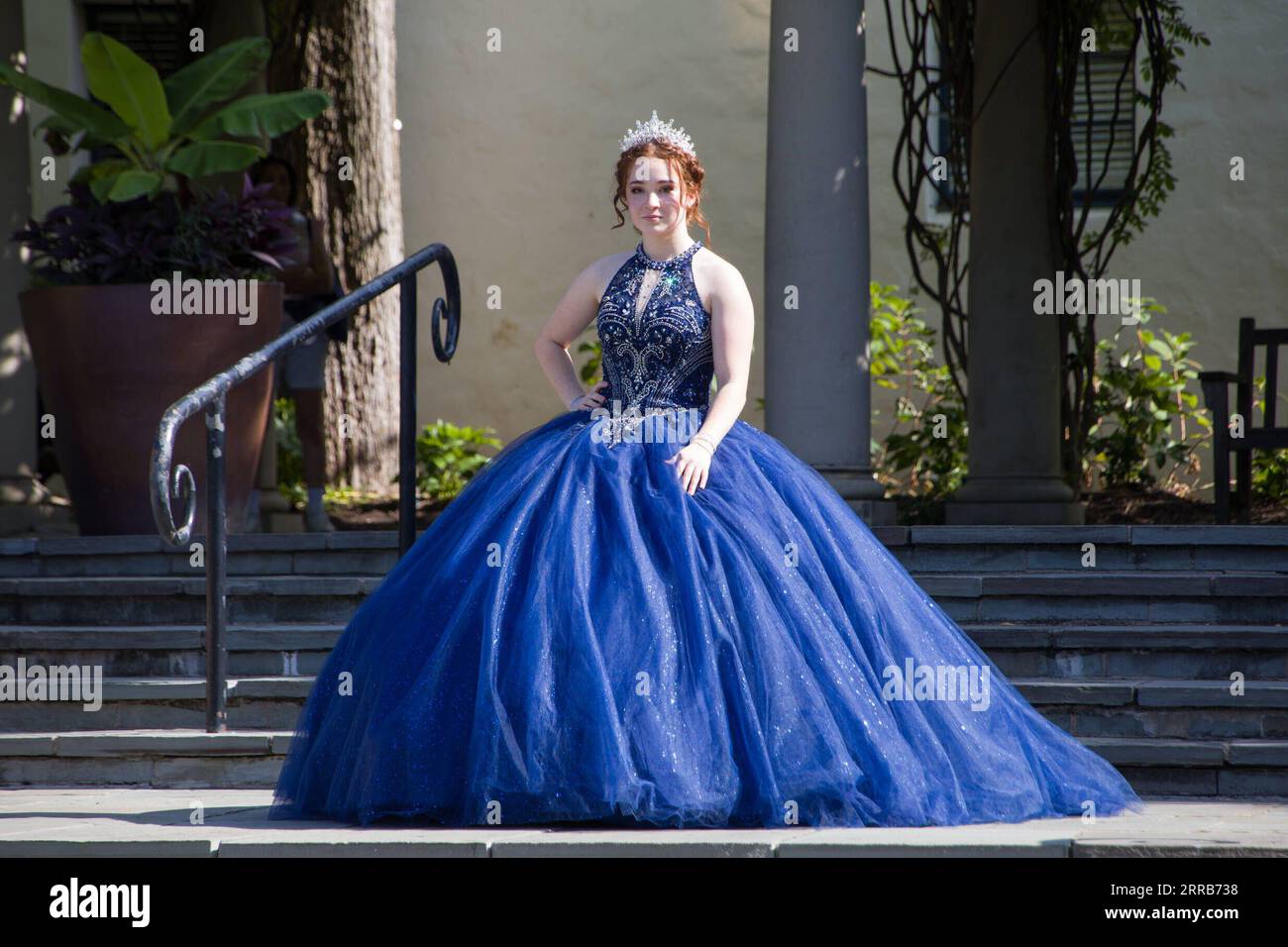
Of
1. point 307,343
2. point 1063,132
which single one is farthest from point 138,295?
point 1063,132

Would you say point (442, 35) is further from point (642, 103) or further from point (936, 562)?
point (936, 562)

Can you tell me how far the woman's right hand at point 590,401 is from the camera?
4254mm

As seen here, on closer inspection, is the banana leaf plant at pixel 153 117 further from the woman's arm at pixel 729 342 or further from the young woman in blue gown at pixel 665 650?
the woman's arm at pixel 729 342

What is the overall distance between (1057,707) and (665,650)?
159 cm

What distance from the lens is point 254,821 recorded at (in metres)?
3.72

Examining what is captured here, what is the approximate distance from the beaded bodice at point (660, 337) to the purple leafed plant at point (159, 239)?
2.74 m

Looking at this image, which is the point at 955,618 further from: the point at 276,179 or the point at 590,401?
the point at 276,179

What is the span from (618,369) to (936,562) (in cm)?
187


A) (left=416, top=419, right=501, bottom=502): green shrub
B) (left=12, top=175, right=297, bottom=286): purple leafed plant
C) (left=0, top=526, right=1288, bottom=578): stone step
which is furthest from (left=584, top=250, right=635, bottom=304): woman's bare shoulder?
(left=416, top=419, right=501, bottom=502): green shrub

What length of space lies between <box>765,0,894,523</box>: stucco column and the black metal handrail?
1264mm

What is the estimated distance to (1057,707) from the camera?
469 centimetres

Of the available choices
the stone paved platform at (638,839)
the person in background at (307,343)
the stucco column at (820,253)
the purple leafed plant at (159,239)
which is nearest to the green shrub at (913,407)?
the stucco column at (820,253)

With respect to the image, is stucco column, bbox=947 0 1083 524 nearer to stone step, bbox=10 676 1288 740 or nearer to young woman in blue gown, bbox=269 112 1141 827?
stone step, bbox=10 676 1288 740
